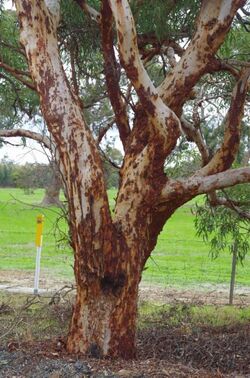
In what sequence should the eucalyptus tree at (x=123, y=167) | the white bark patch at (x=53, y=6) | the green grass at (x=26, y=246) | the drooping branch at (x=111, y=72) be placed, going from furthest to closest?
the green grass at (x=26, y=246) < the drooping branch at (x=111, y=72) < the white bark patch at (x=53, y=6) < the eucalyptus tree at (x=123, y=167)

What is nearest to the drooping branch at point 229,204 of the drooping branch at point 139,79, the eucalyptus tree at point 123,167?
the eucalyptus tree at point 123,167

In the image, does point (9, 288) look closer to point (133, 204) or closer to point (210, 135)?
point (210, 135)

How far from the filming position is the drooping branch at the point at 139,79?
487 centimetres

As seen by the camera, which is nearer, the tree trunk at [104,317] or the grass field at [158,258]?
the tree trunk at [104,317]

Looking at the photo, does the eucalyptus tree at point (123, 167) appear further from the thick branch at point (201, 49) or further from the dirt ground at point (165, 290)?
the dirt ground at point (165, 290)

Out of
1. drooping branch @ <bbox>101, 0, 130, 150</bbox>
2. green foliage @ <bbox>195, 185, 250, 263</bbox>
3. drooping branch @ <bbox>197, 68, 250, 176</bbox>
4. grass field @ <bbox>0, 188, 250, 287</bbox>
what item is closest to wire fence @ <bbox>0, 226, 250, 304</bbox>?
grass field @ <bbox>0, 188, 250, 287</bbox>

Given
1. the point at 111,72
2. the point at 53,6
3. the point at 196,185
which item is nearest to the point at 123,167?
the point at 196,185

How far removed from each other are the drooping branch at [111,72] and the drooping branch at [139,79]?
0.81 metres

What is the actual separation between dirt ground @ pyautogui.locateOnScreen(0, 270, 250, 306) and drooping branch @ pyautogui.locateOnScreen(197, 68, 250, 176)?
183 inches

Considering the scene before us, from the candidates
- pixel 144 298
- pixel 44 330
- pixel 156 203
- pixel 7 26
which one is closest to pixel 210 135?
pixel 144 298

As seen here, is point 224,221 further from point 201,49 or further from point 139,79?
point 139,79

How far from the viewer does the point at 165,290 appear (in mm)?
12336

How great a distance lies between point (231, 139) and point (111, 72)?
1.18 m

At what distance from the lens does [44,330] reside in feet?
24.7
